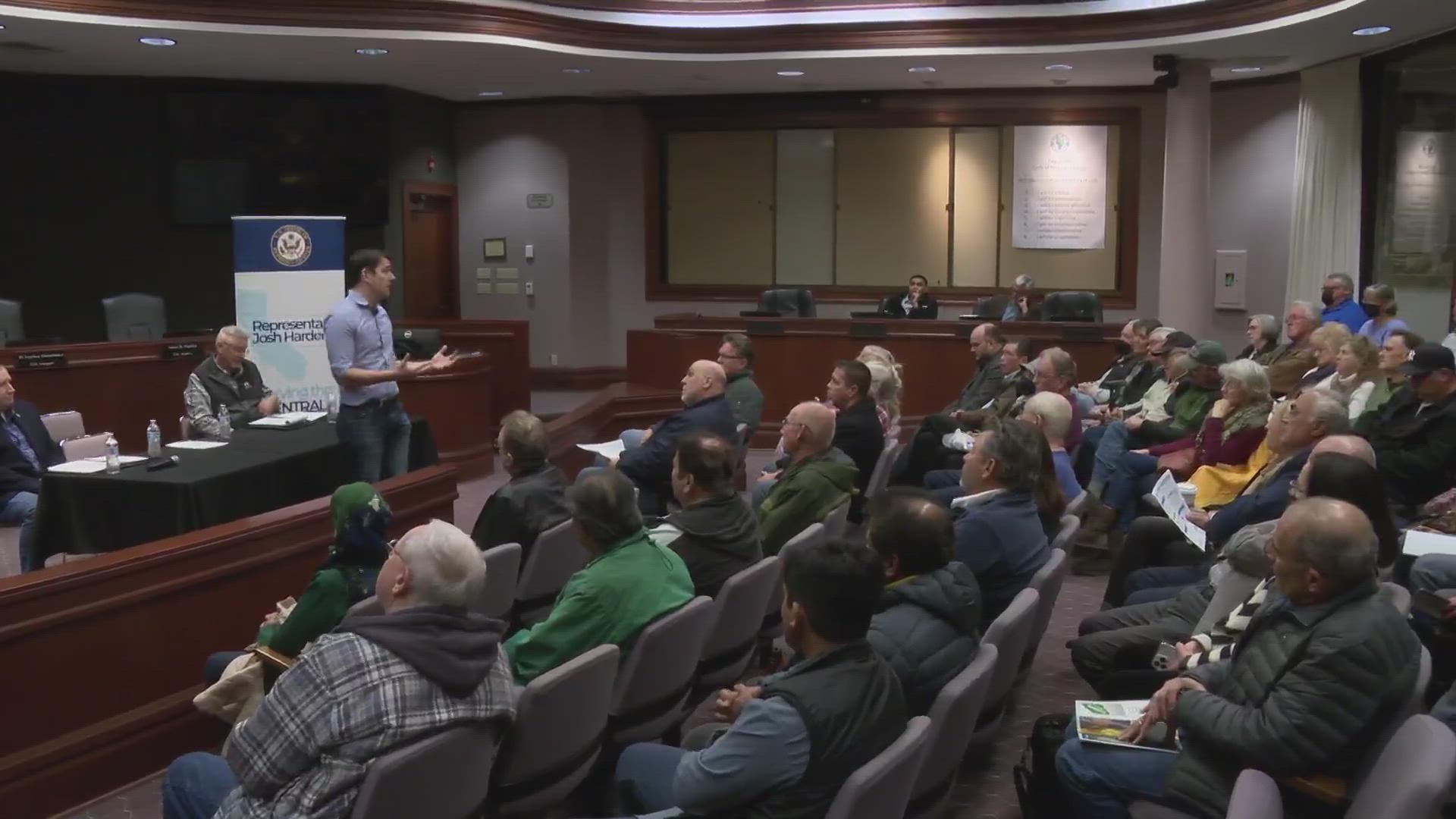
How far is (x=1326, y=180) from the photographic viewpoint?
10.3m

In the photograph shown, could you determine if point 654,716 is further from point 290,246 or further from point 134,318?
point 134,318

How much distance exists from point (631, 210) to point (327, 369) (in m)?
5.00

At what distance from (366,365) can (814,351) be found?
4863 mm

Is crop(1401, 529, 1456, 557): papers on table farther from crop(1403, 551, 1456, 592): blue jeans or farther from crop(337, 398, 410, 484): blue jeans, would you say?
crop(337, 398, 410, 484): blue jeans

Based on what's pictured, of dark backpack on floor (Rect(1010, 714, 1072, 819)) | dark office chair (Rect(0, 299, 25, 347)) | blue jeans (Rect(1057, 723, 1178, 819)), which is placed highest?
dark office chair (Rect(0, 299, 25, 347))

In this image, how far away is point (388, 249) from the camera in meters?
12.4

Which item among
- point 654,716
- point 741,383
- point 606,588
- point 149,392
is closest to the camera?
point 606,588

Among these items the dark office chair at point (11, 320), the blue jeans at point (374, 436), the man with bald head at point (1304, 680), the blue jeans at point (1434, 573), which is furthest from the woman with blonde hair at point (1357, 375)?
the dark office chair at point (11, 320)

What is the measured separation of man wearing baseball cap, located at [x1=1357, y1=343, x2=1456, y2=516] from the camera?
486 cm

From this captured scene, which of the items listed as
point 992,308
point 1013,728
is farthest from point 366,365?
point 992,308

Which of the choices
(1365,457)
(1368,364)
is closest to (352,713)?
(1365,457)

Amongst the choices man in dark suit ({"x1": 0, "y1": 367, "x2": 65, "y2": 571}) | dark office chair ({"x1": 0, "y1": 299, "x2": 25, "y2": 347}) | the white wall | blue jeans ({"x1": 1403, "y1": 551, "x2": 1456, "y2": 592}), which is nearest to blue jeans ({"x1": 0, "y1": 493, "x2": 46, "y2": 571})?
man in dark suit ({"x1": 0, "y1": 367, "x2": 65, "y2": 571})

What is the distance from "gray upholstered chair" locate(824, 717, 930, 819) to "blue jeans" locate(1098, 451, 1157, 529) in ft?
12.7

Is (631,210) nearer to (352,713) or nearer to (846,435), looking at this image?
(846,435)
